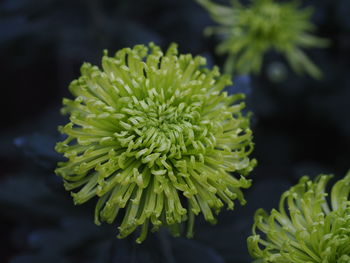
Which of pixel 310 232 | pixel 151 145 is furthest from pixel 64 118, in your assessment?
pixel 310 232

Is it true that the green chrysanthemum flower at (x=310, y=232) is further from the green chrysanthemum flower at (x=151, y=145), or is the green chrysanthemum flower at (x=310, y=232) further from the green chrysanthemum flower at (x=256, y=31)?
the green chrysanthemum flower at (x=256, y=31)

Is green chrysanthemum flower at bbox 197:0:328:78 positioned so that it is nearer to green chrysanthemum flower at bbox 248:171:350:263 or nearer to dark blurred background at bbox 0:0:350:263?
dark blurred background at bbox 0:0:350:263

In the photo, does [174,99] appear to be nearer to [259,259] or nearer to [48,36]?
[259,259]

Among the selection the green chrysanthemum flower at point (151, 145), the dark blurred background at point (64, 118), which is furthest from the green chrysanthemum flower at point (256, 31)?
the green chrysanthemum flower at point (151, 145)

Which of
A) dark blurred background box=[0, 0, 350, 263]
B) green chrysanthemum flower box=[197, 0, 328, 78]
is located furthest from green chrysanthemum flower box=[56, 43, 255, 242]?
green chrysanthemum flower box=[197, 0, 328, 78]

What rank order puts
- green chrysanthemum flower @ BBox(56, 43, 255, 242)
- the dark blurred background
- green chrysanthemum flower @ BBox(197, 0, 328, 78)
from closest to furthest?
1. green chrysanthemum flower @ BBox(56, 43, 255, 242)
2. the dark blurred background
3. green chrysanthemum flower @ BBox(197, 0, 328, 78)

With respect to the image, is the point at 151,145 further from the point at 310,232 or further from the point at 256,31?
the point at 256,31
